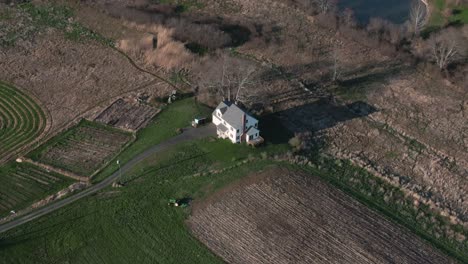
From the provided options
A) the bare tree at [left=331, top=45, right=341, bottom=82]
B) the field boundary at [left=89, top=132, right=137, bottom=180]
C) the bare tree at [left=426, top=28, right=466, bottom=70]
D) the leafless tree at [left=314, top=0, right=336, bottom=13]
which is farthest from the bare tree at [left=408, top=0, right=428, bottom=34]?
the field boundary at [left=89, top=132, right=137, bottom=180]

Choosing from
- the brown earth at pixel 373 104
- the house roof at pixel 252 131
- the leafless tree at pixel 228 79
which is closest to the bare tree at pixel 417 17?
the brown earth at pixel 373 104

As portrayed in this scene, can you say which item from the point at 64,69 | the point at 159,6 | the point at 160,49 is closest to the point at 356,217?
the point at 160,49

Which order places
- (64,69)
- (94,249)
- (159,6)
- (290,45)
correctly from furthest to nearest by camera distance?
(159,6), (290,45), (64,69), (94,249)

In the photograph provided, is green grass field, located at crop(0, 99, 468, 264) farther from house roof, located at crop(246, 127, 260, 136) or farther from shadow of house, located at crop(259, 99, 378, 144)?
shadow of house, located at crop(259, 99, 378, 144)

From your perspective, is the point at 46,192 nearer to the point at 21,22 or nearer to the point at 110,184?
the point at 110,184

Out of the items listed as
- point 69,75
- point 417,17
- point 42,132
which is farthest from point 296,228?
point 417,17
